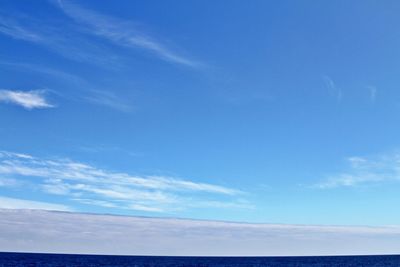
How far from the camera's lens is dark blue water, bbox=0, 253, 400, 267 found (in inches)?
1337

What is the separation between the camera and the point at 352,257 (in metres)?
37.4

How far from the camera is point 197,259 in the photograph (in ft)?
122

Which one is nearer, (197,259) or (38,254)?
(38,254)

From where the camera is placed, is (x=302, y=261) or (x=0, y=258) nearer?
(x=0, y=258)

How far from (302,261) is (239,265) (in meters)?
4.64

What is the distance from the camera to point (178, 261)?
3656cm

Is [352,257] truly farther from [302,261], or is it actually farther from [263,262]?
[263,262]

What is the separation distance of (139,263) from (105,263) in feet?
7.63

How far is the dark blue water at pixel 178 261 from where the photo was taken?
33969mm

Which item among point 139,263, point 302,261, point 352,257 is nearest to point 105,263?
point 139,263

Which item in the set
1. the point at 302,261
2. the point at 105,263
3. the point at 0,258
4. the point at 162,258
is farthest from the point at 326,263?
the point at 0,258

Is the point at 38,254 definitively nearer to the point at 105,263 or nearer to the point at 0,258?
the point at 0,258

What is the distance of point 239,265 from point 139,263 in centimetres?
715

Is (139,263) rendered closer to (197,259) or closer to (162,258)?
(162,258)
